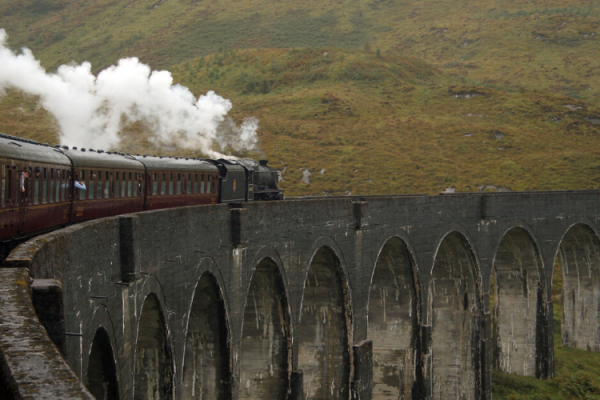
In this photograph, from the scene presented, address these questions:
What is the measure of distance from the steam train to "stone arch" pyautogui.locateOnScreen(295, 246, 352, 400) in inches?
161

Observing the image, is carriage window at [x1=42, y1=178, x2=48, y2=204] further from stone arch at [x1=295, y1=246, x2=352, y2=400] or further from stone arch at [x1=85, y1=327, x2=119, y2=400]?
stone arch at [x1=295, y1=246, x2=352, y2=400]

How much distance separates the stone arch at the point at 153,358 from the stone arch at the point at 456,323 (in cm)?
1712

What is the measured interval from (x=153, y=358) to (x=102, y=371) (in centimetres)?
235

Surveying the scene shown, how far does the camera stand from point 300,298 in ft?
57.2

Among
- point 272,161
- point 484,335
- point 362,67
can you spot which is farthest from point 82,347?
point 362,67

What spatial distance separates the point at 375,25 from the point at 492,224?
12308 cm

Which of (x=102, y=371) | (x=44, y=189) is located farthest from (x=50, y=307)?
(x=44, y=189)

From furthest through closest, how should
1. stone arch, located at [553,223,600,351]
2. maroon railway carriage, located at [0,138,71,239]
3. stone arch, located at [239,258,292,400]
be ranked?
1. stone arch, located at [553,223,600,351]
2. stone arch, located at [239,258,292,400]
3. maroon railway carriage, located at [0,138,71,239]


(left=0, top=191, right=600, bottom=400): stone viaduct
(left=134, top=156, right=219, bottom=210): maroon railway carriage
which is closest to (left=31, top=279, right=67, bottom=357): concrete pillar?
(left=0, top=191, right=600, bottom=400): stone viaduct

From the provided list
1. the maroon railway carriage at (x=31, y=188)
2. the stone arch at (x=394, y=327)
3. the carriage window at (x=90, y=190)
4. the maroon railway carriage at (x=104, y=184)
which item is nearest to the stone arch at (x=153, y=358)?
the maroon railway carriage at (x=31, y=188)

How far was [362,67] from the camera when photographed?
89375 mm

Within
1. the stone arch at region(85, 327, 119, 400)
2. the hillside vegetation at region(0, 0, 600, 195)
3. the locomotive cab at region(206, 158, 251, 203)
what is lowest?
the stone arch at region(85, 327, 119, 400)

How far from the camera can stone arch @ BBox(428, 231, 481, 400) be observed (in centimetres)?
2678

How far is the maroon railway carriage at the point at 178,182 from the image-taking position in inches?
669
